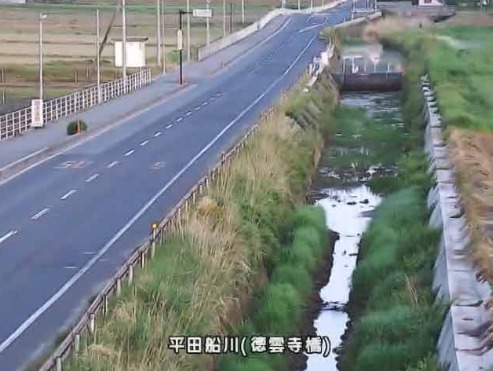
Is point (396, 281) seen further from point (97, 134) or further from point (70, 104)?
point (70, 104)

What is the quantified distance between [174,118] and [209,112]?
291 cm

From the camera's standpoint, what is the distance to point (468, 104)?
56.1 m

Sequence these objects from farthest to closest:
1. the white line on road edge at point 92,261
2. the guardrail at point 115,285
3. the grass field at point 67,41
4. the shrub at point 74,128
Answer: the grass field at point 67,41
the shrub at point 74,128
the white line on road edge at point 92,261
the guardrail at point 115,285

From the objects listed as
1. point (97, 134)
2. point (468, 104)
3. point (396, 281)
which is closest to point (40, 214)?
point (396, 281)

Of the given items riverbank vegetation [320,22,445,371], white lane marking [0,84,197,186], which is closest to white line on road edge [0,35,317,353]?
white lane marking [0,84,197,186]

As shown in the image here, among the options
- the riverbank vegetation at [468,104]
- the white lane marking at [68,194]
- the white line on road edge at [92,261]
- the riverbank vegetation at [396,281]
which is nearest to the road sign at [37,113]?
the white line on road edge at [92,261]

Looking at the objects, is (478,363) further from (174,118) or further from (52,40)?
(52,40)

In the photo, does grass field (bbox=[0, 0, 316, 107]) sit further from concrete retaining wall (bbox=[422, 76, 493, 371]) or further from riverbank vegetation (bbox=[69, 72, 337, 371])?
concrete retaining wall (bbox=[422, 76, 493, 371])

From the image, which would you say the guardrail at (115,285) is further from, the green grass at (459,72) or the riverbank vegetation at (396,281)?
the green grass at (459,72)

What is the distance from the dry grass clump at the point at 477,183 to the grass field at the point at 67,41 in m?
28.8

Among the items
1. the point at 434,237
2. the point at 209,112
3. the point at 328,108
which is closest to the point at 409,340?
the point at 434,237

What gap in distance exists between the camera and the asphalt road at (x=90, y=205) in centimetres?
2086

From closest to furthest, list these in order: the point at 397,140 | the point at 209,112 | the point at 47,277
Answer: the point at 47,277 → the point at 397,140 → the point at 209,112

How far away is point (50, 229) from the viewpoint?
28.3 meters
